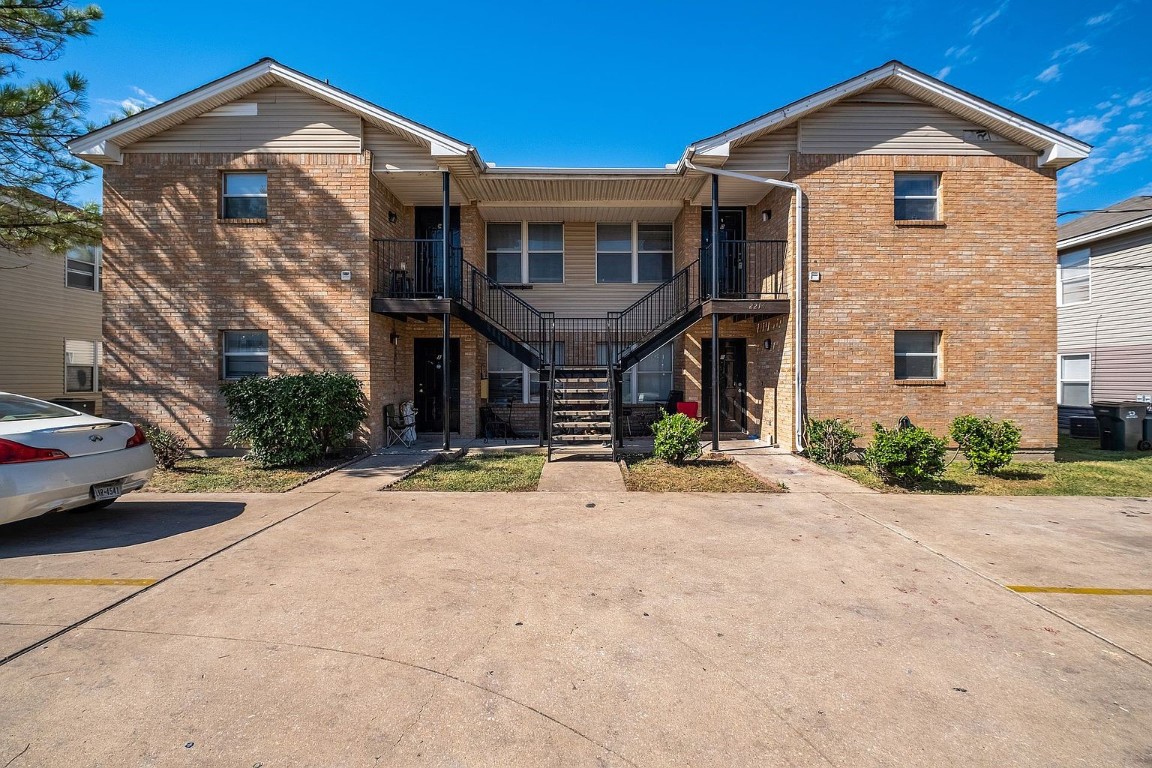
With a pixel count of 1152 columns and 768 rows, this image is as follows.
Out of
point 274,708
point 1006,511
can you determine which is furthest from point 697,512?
point 274,708

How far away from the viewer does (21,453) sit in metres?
4.61

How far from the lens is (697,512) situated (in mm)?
6074

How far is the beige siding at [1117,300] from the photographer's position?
13.3m

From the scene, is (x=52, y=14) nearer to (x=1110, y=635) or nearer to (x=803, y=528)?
(x=803, y=528)

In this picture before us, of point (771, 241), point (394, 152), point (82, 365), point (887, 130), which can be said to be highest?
point (887, 130)

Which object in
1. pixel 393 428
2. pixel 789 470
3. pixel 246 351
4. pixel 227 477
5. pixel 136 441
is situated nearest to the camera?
pixel 136 441

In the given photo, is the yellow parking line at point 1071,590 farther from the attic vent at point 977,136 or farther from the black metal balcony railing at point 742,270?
the attic vent at point 977,136

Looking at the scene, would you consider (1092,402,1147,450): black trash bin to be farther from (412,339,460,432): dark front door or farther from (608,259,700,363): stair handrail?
(412,339,460,432): dark front door

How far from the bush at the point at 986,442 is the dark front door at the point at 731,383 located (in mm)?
4617

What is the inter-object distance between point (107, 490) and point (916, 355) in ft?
42.0

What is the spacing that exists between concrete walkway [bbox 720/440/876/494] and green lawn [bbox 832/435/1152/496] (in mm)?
374

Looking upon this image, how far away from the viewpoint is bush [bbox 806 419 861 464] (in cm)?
912

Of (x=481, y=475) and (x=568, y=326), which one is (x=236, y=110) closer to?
(x=568, y=326)

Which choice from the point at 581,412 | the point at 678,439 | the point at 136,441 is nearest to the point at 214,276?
the point at 136,441
